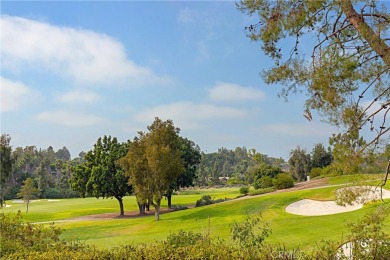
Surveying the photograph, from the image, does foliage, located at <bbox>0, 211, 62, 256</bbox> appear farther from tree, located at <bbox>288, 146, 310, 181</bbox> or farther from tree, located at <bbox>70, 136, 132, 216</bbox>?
tree, located at <bbox>288, 146, 310, 181</bbox>

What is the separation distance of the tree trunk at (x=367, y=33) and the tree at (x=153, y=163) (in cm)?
2523

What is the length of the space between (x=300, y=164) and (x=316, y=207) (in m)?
34.0

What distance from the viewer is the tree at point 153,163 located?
103 ft

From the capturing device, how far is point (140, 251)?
6828 millimetres

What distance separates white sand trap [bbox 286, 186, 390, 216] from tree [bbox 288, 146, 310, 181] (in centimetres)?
2996

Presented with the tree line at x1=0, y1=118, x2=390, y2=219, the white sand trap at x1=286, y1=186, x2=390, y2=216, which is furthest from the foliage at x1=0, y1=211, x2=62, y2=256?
the white sand trap at x1=286, y1=186, x2=390, y2=216

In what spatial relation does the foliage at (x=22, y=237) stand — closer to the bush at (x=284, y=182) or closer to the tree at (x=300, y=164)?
the bush at (x=284, y=182)

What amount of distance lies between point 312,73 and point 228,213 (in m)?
24.5

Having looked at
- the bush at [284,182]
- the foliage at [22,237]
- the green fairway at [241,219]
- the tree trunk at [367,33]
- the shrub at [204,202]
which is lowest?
the green fairway at [241,219]

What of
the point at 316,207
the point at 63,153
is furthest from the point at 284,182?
the point at 63,153

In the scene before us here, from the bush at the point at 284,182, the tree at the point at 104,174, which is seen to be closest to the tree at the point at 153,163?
the tree at the point at 104,174

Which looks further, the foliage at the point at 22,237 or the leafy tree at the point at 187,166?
the leafy tree at the point at 187,166

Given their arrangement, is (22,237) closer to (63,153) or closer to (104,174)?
(104,174)

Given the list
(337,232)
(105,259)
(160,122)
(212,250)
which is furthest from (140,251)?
(160,122)
